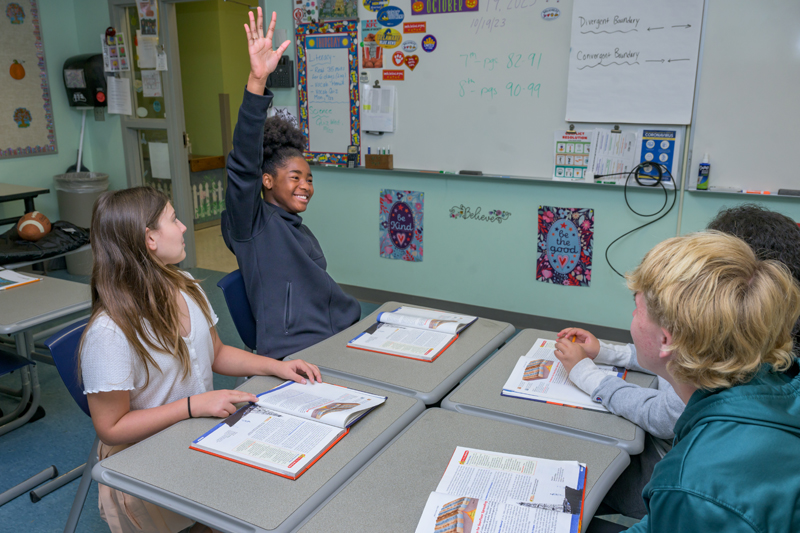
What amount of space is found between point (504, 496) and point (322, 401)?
50cm

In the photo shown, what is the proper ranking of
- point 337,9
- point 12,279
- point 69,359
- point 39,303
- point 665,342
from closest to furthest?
point 665,342 → point 69,359 → point 39,303 → point 12,279 → point 337,9

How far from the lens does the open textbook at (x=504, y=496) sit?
0.97 meters

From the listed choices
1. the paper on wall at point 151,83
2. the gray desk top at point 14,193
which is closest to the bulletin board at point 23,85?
the gray desk top at point 14,193

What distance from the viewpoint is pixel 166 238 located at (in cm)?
146

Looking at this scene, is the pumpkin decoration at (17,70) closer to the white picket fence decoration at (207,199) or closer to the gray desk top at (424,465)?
the white picket fence decoration at (207,199)

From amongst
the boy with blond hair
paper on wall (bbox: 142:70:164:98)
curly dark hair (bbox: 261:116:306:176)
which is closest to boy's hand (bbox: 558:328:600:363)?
the boy with blond hair

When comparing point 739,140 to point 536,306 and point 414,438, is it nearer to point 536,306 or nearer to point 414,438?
point 536,306

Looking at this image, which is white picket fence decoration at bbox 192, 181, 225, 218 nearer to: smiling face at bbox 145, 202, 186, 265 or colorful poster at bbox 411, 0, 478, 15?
colorful poster at bbox 411, 0, 478, 15

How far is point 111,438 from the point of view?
53.3 inches

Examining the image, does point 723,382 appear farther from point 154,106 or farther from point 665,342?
point 154,106

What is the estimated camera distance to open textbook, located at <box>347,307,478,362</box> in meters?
1.72

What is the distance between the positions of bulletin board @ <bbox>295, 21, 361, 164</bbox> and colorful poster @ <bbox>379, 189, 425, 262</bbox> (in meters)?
0.45

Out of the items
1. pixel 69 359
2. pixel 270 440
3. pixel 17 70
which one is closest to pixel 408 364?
pixel 270 440

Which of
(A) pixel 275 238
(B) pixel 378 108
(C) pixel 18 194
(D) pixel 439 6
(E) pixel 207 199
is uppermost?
(D) pixel 439 6
